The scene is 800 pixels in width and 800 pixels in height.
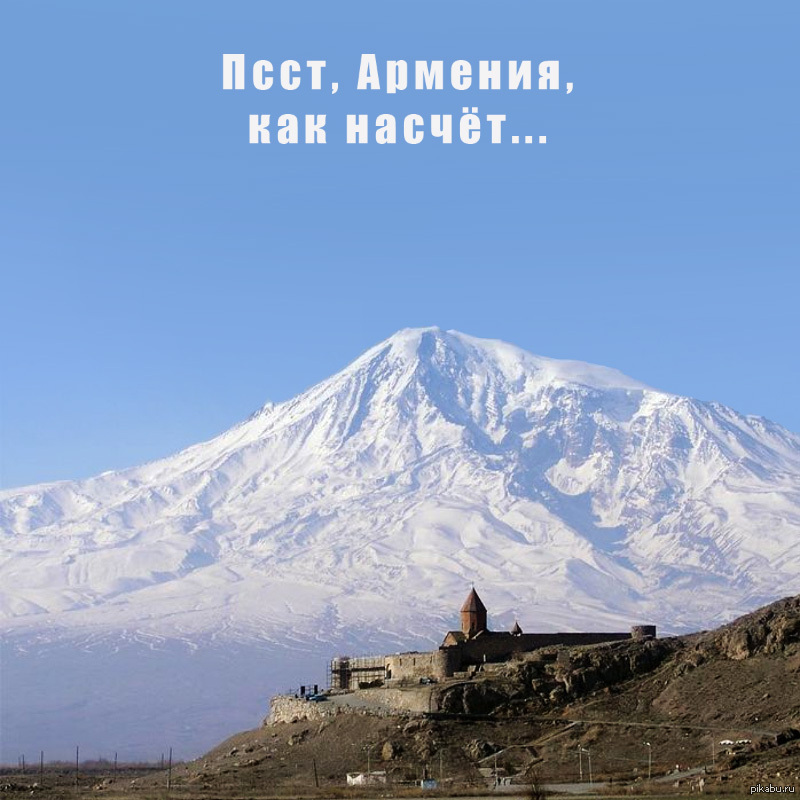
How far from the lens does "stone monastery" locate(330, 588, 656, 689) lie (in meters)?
80.2

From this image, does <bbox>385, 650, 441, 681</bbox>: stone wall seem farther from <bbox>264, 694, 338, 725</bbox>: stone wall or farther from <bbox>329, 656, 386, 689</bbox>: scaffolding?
<bbox>264, 694, 338, 725</bbox>: stone wall

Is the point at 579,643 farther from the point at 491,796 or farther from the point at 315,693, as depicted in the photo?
the point at 491,796

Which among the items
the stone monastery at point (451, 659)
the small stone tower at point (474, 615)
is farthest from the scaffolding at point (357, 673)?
the small stone tower at point (474, 615)

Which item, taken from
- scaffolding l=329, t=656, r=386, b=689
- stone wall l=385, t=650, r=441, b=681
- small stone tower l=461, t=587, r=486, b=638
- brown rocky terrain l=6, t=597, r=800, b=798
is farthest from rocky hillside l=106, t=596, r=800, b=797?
small stone tower l=461, t=587, r=486, b=638

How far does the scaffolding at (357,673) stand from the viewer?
84.5 meters

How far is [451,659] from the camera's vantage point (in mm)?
80125

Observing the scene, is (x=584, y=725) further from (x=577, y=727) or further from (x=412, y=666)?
(x=412, y=666)

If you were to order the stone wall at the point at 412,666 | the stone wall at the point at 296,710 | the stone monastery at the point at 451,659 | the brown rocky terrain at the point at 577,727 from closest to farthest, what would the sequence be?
→ the brown rocky terrain at the point at 577,727 → the stone wall at the point at 296,710 → the stone monastery at the point at 451,659 → the stone wall at the point at 412,666

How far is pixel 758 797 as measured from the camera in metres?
52.6

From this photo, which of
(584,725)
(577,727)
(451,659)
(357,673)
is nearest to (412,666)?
(451,659)

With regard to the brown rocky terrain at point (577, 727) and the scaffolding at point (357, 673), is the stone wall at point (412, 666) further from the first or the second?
the brown rocky terrain at point (577, 727)

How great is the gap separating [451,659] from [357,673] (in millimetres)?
8564

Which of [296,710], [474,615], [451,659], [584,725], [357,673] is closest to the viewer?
[584,725]

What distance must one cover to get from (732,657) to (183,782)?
24190 millimetres
